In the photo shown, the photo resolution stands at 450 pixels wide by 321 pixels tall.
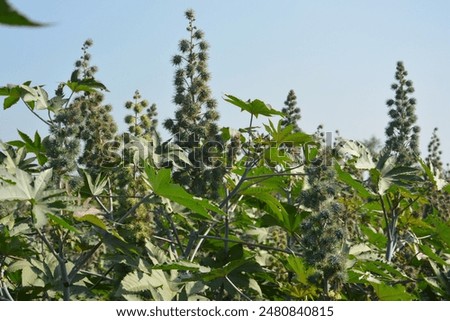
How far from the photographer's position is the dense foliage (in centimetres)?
320

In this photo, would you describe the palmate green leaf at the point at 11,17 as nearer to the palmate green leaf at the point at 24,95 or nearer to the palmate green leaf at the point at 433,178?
the palmate green leaf at the point at 24,95

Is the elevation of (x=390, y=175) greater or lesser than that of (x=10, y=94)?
lesser

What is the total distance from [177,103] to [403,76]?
4434 mm

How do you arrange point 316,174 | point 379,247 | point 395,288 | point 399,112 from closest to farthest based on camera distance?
1. point 316,174
2. point 395,288
3. point 379,247
4. point 399,112

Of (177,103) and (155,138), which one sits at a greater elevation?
(177,103)

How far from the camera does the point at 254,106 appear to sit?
391 cm

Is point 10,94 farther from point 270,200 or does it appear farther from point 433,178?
point 433,178

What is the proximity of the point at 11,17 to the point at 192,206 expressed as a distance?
2735mm

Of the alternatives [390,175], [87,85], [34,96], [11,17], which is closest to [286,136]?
[390,175]

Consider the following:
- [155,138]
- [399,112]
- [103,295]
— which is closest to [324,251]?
[155,138]

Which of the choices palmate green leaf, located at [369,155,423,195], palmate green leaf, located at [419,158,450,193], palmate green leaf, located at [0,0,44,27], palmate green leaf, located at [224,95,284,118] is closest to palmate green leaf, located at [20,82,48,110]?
palmate green leaf, located at [224,95,284,118]

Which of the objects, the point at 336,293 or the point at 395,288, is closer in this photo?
the point at 336,293
